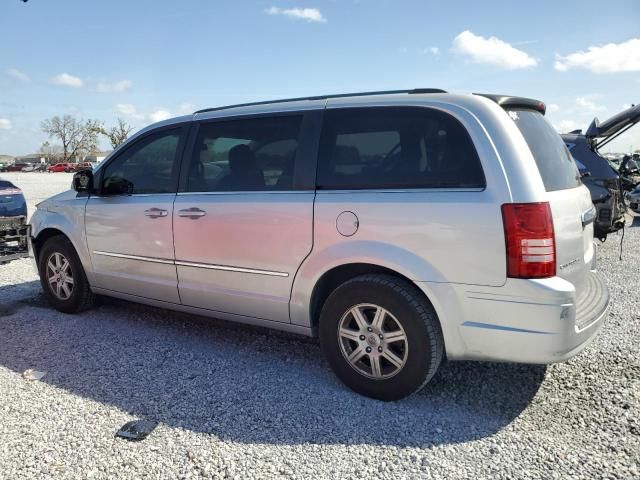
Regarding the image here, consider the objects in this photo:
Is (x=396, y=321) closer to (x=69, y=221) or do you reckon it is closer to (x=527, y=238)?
(x=527, y=238)

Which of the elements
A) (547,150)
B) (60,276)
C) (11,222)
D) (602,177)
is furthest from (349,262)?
(11,222)

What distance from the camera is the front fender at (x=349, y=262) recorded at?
9.71 feet

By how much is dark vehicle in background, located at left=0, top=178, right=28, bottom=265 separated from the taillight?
24.0ft

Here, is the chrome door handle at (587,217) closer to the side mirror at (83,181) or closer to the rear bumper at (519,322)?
the rear bumper at (519,322)

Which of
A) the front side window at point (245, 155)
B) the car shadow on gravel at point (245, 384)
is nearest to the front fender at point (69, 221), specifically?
the car shadow on gravel at point (245, 384)

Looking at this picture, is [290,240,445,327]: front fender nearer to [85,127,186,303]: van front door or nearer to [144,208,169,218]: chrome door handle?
[85,127,186,303]: van front door

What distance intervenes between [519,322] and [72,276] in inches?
165

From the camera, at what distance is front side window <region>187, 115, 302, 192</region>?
358cm

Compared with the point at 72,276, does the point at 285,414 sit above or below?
below

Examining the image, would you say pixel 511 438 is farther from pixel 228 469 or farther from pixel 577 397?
pixel 228 469

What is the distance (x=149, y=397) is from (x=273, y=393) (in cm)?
81

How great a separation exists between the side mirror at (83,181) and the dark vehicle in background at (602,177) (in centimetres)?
626

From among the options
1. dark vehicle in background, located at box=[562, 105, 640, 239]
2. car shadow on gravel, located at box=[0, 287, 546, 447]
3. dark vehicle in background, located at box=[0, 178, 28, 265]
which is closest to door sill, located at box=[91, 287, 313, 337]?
car shadow on gravel, located at box=[0, 287, 546, 447]

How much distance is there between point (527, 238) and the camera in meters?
2.67
